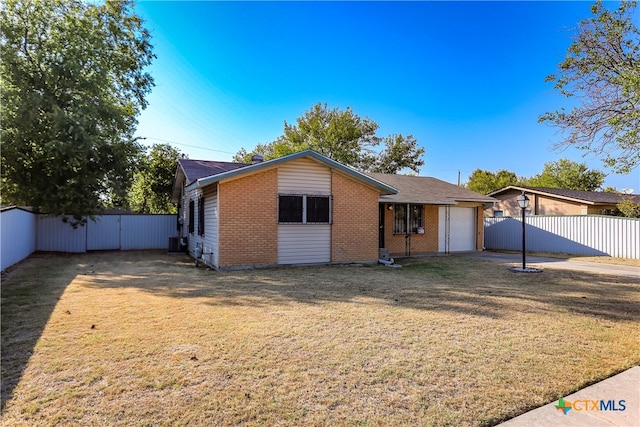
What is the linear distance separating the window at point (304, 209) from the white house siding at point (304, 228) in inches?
5.2

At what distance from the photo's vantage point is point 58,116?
1259cm

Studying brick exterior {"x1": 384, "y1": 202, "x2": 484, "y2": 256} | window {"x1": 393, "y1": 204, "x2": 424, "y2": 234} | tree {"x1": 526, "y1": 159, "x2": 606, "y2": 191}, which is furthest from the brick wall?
tree {"x1": 526, "y1": 159, "x2": 606, "y2": 191}

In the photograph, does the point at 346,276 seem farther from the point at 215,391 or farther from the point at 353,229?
the point at 215,391

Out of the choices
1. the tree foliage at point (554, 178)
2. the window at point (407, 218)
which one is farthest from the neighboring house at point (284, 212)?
the tree foliage at point (554, 178)

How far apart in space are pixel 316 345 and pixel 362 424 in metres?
1.58

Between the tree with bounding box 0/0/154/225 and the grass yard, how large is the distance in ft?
24.7

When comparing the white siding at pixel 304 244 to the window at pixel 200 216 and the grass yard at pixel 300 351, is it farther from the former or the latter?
the window at pixel 200 216

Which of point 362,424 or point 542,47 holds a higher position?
point 542,47

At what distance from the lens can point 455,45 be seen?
12719mm

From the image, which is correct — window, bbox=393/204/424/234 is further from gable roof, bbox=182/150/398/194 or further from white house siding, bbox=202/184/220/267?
white house siding, bbox=202/184/220/267

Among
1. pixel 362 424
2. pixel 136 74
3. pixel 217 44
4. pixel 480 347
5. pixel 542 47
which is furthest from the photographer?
pixel 136 74

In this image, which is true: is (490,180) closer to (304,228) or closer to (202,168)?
(304,228)

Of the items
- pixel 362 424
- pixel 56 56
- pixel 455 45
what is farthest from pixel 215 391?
pixel 56 56

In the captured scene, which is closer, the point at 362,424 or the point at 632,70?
the point at 362,424
